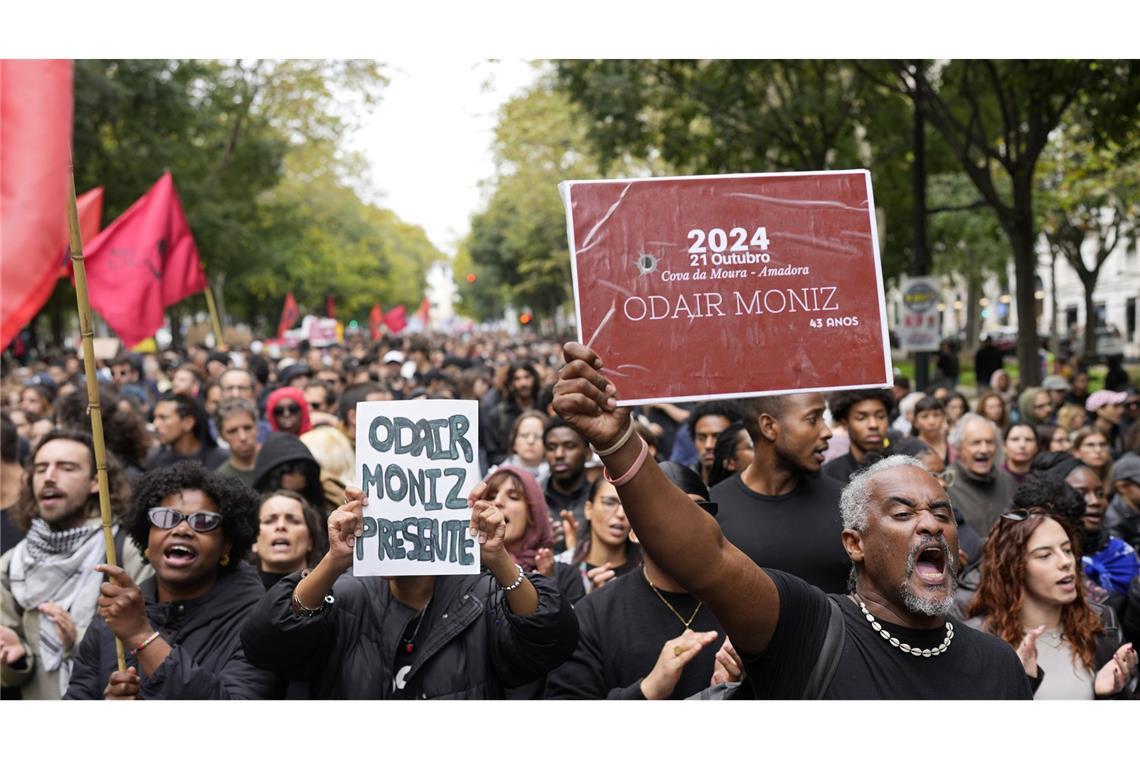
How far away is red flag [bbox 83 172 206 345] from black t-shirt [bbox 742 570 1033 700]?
8.86m

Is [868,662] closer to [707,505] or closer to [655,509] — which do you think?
[655,509]

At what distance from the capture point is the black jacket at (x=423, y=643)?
12.4ft

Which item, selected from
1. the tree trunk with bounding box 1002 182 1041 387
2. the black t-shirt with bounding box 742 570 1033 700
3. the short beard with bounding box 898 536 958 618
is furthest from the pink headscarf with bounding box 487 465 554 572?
the tree trunk with bounding box 1002 182 1041 387

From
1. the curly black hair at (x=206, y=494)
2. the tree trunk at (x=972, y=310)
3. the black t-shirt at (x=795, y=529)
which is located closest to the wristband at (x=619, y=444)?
the black t-shirt at (x=795, y=529)

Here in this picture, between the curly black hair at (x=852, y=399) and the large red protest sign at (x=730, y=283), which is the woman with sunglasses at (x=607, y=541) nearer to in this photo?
the curly black hair at (x=852, y=399)

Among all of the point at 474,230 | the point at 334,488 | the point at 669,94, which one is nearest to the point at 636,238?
the point at 334,488

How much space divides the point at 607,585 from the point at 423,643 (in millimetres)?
656

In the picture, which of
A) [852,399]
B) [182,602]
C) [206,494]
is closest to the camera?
[182,602]

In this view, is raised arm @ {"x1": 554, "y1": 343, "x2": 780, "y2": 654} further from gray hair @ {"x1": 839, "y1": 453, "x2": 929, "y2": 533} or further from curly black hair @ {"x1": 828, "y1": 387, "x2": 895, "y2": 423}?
curly black hair @ {"x1": 828, "y1": 387, "x2": 895, "y2": 423}

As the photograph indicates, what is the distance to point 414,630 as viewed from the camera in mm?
3979

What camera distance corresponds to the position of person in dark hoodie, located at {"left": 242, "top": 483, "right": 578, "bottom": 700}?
376 centimetres

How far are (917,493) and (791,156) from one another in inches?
729

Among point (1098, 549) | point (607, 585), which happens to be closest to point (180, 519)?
point (607, 585)

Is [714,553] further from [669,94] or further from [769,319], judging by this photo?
[669,94]
